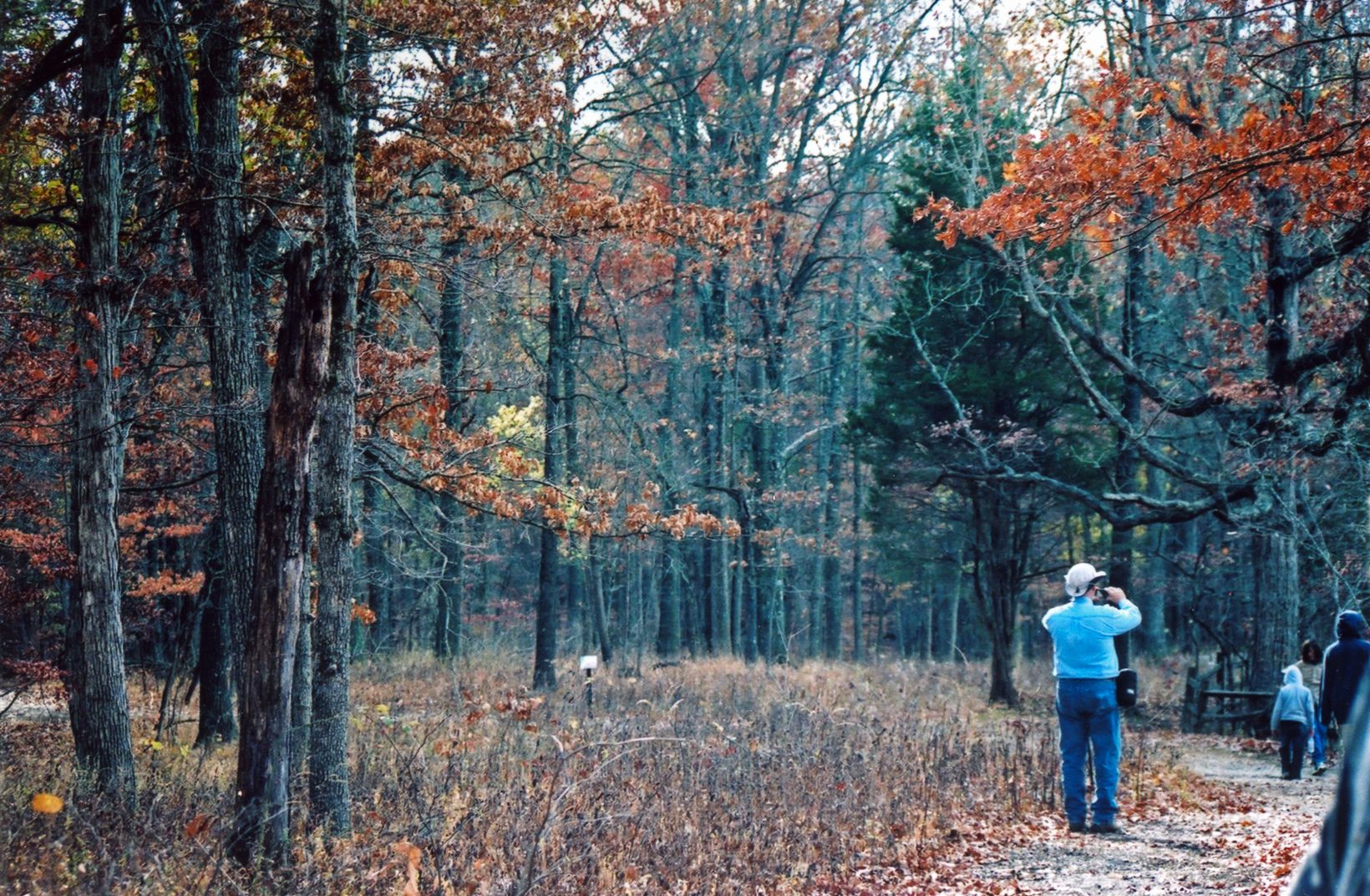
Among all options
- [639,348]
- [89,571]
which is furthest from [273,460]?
[639,348]

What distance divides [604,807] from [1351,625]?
7.19 meters

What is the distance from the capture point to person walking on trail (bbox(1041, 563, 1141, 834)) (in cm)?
979

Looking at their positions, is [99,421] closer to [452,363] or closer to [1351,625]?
[452,363]

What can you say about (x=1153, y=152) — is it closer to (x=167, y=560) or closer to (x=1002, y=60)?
(x=1002, y=60)

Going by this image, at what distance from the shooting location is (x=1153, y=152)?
958 cm

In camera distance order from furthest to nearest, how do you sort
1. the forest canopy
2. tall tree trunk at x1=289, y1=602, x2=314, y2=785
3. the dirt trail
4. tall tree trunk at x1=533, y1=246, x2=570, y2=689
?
tall tree trunk at x1=533, y1=246, x2=570, y2=689, tall tree trunk at x1=289, y1=602, x2=314, y2=785, the forest canopy, the dirt trail

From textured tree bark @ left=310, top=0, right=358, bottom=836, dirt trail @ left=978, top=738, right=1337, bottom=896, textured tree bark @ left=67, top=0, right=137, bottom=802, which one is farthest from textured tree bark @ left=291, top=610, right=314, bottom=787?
dirt trail @ left=978, top=738, right=1337, bottom=896

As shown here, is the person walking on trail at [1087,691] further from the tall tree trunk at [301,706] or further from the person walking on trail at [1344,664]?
the tall tree trunk at [301,706]

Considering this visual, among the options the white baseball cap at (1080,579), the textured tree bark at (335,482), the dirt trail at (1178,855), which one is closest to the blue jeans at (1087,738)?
the dirt trail at (1178,855)

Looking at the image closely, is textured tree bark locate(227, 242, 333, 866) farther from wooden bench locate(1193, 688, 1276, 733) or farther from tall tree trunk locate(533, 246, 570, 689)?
wooden bench locate(1193, 688, 1276, 733)

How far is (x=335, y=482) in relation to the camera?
8.53 m

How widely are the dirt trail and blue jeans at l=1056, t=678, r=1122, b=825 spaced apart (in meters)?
0.27

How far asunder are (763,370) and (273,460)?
22.6 meters

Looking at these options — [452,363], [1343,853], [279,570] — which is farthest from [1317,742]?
[1343,853]
